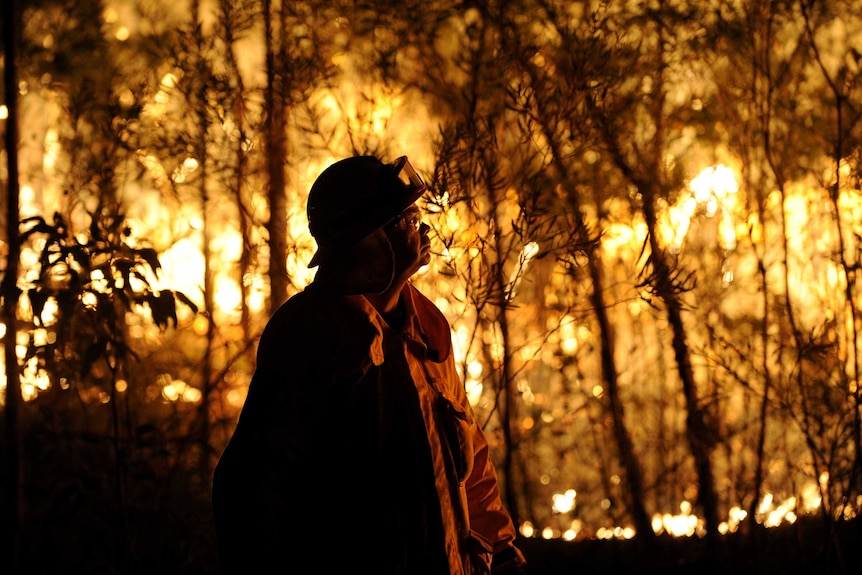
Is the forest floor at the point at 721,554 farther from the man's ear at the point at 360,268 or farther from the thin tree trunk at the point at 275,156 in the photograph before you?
the man's ear at the point at 360,268

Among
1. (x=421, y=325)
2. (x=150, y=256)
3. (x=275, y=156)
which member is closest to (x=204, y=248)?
(x=275, y=156)

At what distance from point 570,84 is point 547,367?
1.54m

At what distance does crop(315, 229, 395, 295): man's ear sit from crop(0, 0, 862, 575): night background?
2.17 m

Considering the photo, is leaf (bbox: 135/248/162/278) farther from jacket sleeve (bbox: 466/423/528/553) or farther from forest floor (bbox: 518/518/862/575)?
forest floor (bbox: 518/518/862/575)

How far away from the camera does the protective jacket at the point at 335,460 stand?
1.28 m

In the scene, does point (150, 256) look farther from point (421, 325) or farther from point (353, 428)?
point (353, 428)

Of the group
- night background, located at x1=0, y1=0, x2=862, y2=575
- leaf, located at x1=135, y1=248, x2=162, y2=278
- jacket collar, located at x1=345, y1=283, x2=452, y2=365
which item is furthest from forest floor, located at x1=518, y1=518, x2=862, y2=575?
jacket collar, located at x1=345, y1=283, x2=452, y2=365

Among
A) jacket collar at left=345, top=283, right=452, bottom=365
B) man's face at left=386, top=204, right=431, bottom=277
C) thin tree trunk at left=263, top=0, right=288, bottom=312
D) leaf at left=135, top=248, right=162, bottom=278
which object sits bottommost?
jacket collar at left=345, top=283, right=452, bottom=365

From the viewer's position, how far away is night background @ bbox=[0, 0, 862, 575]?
3844 millimetres

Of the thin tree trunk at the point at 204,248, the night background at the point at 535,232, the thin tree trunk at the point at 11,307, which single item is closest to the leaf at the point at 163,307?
the night background at the point at 535,232

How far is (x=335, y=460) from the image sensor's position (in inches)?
52.1

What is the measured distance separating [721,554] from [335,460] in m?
3.23

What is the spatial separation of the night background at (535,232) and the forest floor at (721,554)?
0.01m

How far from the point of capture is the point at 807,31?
3998 mm
